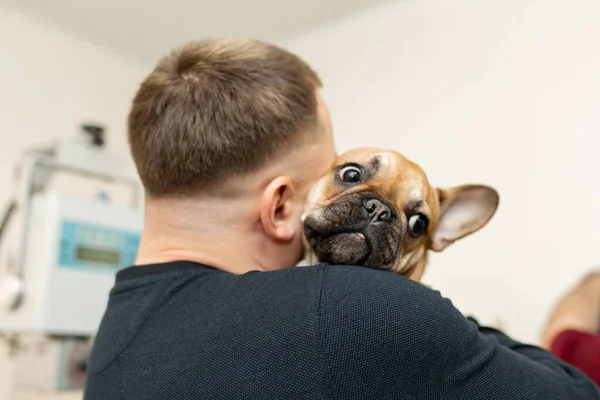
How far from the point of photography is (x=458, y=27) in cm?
288

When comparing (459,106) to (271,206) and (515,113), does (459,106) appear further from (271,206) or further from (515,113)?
(271,206)

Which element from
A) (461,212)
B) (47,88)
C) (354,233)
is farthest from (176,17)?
(354,233)

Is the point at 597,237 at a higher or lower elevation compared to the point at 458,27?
lower

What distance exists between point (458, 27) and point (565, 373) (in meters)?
2.22

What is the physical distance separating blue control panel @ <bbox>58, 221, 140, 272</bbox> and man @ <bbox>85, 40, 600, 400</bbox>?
1219 millimetres

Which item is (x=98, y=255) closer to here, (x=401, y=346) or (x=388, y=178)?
(x=388, y=178)

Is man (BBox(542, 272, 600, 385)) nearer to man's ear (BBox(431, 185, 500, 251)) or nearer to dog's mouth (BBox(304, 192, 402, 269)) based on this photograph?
man's ear (BBox(431, 185, 500, 251))

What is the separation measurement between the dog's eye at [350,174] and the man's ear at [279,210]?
0.55 ft

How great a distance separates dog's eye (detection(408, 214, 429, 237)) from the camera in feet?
4.45

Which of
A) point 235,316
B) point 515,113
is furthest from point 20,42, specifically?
point 235,316

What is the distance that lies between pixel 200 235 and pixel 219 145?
175 millimetres

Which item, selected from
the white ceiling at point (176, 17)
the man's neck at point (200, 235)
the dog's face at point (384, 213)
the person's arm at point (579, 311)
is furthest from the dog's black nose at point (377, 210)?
the white ceiling at point (176, 17)

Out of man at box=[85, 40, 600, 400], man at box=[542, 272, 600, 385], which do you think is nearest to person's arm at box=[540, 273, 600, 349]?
man at box=[542, 272, 600, 385]

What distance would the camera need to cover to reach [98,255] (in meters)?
2.34
